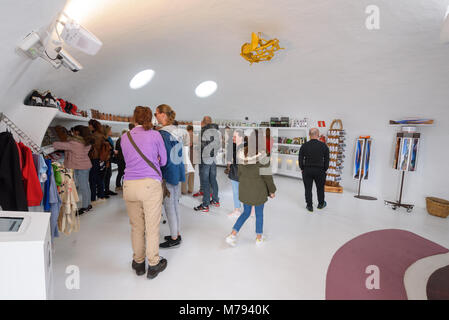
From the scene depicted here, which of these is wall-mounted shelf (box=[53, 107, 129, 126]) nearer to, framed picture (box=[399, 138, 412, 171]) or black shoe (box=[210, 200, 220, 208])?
black shoe (box=[210, 200, 220, 208])

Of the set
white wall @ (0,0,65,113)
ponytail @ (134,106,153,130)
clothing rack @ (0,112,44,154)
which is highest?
white wall @ (0,0,65,113)

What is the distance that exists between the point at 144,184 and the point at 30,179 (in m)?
1.11

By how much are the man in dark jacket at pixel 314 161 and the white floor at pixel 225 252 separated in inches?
22.2

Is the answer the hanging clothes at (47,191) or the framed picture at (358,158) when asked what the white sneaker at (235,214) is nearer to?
the hanging clothes at (47,191)

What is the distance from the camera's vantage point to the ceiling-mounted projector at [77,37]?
2.16 metres

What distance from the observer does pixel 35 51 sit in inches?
87.0

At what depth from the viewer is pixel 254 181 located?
3070 millimetres

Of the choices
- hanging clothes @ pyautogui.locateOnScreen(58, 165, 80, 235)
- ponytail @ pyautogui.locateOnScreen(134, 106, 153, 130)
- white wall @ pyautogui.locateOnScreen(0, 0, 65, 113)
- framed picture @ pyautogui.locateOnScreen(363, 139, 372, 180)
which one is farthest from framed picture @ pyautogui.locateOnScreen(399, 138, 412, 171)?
white wall @ pyautogui.locateOnScreen(0, 0, 65, 113)

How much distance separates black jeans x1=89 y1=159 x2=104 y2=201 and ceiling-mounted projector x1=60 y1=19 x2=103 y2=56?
2.83 m

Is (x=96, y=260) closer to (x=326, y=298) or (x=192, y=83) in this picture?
(x=326, y=298)

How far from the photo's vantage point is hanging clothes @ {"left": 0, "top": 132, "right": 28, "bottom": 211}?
211cm

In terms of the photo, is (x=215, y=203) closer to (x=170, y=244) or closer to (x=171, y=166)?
(x=170, y=244)

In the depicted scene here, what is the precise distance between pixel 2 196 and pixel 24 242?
4.32ft

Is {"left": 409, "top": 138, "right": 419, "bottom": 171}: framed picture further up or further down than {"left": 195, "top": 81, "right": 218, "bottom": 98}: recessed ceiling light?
further down
